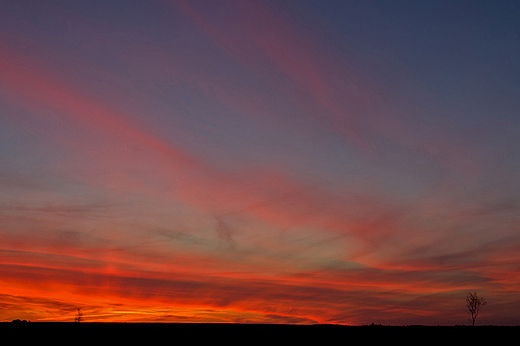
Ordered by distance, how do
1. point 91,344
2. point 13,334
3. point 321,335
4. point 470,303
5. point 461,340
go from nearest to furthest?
point 91,344 → point 13,334 → point 461,340 → point 321,335 → point 470,303

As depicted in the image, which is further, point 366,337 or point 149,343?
point 366,337

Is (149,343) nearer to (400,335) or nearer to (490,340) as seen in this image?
(400,335)

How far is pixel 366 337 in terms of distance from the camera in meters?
69.8

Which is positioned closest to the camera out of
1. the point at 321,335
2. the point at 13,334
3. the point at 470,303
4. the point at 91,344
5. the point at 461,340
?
the point at 91,344

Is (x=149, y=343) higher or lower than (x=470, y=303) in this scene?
lower

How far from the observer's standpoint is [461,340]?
224 ft

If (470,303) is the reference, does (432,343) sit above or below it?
below

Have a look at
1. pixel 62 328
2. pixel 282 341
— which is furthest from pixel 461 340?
pixel 62 328

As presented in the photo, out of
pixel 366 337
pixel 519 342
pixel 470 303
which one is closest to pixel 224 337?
pixel 366 337

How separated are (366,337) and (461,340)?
12873 millimetres

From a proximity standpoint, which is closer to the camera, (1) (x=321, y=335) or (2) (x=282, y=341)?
(2) (x=282, y=341)

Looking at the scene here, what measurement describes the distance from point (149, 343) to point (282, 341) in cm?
1761

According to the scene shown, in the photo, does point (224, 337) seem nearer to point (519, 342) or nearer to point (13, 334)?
point (13, 334)

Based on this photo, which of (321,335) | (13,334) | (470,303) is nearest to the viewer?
(13,334)
